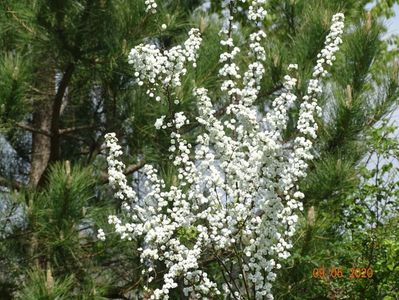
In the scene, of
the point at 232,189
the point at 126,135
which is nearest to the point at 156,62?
the point at 232,189

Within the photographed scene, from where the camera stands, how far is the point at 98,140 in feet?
16.8

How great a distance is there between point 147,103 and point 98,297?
3.90ft

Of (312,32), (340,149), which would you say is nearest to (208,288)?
(340,149)

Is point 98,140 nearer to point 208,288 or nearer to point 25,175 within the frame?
point 25,175

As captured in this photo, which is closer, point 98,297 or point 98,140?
point 98,297

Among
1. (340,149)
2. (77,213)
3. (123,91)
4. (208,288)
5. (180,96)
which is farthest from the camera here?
(123,91)
